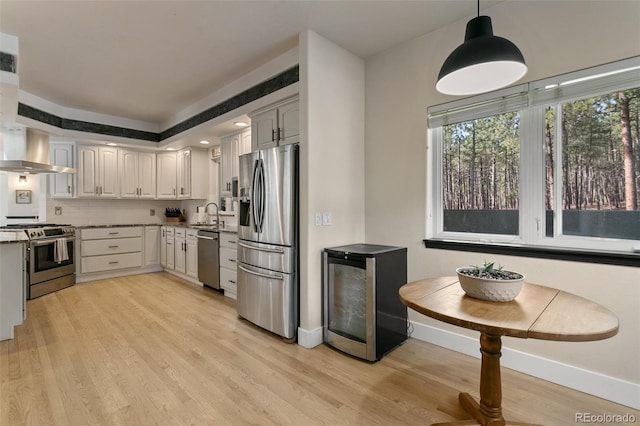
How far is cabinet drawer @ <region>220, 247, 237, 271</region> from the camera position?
13.2 feet

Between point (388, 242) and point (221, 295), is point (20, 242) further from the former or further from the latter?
point (388, 242)

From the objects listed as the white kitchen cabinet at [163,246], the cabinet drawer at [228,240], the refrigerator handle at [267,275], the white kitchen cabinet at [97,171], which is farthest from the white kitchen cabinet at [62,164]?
the refrigerator handle at [267,275]

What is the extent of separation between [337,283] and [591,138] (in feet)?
7.16

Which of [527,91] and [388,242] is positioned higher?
[527,91]

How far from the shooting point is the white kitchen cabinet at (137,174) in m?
5.52

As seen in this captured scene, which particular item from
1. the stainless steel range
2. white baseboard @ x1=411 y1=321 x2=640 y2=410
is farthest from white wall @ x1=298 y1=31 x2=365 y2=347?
the stainless steel range

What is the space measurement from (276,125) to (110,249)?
4.00 meters

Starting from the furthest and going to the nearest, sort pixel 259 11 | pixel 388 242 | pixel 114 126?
1. pixel 114 126
2. pixel 388 242
3. pixel 259 11

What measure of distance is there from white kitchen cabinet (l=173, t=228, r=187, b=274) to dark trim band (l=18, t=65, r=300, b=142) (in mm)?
1698

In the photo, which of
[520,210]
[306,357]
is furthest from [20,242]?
[520,210]

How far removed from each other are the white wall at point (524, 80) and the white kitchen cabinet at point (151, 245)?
4367 mm

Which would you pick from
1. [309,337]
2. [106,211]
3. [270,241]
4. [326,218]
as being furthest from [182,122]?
[309,337]

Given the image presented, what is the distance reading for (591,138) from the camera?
209cm

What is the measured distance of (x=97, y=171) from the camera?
5215mm
